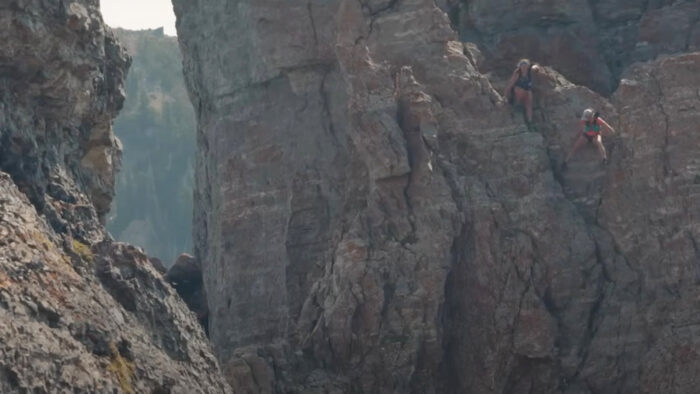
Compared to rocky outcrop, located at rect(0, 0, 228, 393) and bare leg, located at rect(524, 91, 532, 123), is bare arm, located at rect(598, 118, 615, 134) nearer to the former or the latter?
bare leg, located at rect(524, 91, 532, 123)

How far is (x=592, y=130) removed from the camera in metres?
48.1

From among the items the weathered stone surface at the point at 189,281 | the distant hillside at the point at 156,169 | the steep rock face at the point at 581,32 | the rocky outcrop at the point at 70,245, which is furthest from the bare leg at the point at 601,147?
the distant hillside at the point at 156,169

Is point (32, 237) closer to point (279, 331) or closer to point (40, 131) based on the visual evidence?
point (40, 131)

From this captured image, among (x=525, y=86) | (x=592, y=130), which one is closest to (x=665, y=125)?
(x=592, y=130)

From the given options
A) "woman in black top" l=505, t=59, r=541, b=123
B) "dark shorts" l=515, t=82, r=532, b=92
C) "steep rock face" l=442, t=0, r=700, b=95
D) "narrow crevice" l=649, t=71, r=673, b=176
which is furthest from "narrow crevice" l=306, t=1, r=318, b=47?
"narrow crevice" l=649, t=71, r=673, b=176

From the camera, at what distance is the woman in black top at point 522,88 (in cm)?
4909

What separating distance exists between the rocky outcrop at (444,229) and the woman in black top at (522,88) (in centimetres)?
43

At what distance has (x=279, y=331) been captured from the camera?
4884cm

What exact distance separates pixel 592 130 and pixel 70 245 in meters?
21.4

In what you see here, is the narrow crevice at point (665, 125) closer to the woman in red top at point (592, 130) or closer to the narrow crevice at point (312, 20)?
the woman in red top at point (592, 130)

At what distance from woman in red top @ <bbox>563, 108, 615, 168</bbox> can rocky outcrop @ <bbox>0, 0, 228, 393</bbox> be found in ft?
54.2

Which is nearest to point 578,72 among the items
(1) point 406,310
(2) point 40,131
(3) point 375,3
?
(3) point 375,3

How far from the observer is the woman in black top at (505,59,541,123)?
49.1 m

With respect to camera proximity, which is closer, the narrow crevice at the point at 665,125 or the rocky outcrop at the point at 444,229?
the rocky outcrop at the point at 444,229
